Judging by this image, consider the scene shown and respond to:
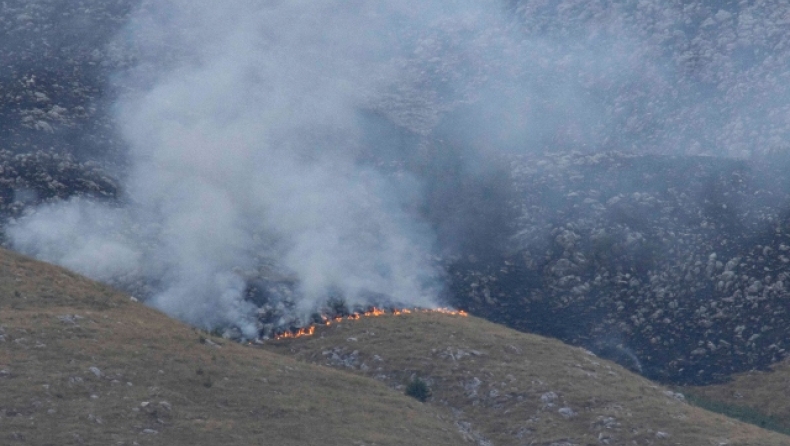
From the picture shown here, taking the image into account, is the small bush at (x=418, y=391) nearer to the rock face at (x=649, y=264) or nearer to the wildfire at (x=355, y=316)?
the wildfire at (x=355, y=316)

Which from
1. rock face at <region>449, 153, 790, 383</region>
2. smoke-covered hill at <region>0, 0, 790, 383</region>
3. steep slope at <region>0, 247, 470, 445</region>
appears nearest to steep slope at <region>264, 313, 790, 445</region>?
steep slope at <region>0, 247, 470, 445</region>

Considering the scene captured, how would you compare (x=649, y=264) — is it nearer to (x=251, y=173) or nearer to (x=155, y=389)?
(x=251, y=173)

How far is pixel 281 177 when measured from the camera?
216 ft

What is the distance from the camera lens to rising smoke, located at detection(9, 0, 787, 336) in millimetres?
56656

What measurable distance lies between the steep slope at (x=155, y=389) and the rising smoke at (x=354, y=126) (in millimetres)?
8704

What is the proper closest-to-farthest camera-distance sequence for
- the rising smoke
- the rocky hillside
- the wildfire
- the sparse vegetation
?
the rocky hillside → the sparse vegetation → the wildfire → the rising smoke

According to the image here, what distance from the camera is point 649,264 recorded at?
60719 millimetres

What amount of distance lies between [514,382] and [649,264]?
747 inches

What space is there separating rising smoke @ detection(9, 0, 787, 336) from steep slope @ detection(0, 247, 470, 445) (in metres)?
8.70

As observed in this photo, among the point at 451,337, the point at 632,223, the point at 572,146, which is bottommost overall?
the point at 451,337

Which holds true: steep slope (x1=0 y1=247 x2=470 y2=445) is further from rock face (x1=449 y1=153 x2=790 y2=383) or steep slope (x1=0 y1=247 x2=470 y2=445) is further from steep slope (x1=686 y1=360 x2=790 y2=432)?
rock face (x1=449 y1=153 x2=790 y2=383)

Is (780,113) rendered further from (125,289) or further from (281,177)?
(125,289)

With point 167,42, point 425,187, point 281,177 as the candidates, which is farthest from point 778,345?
point 167,42

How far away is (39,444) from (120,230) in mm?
26398
